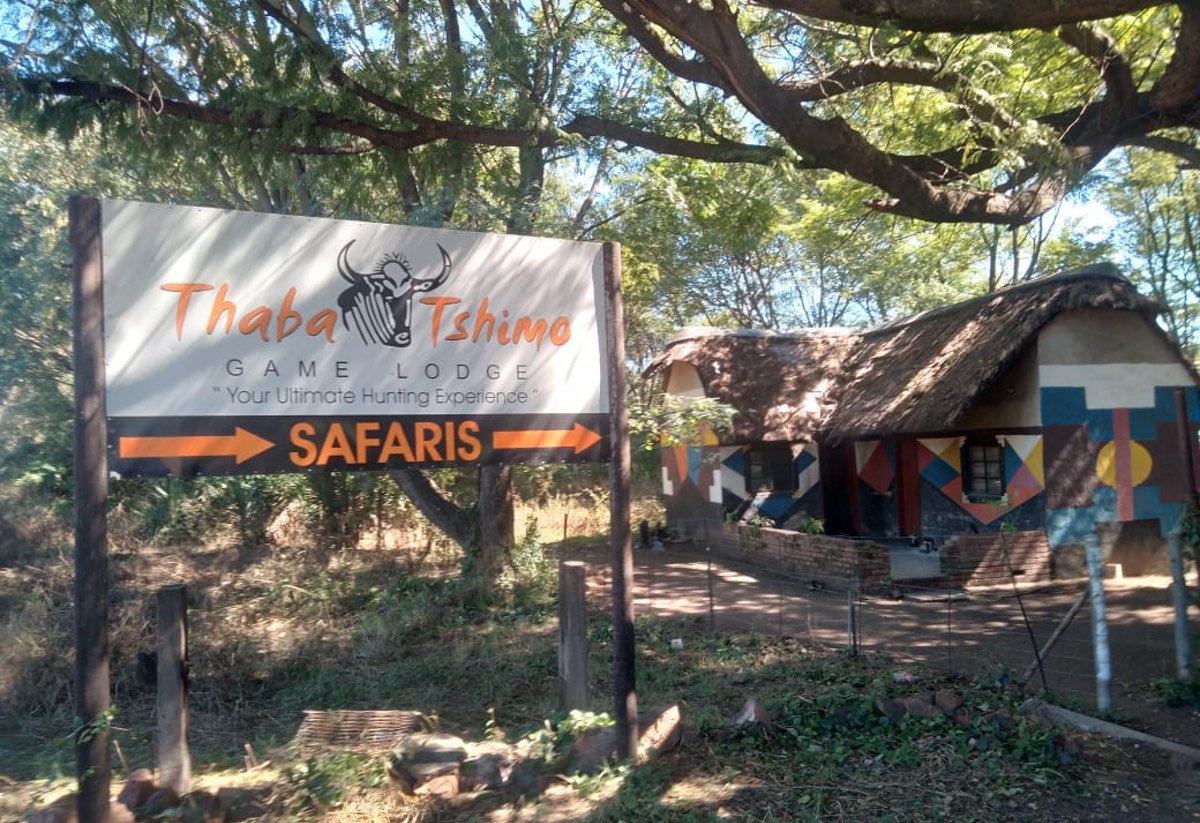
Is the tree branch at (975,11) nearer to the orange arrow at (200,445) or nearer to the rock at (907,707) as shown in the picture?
the rock at (907,707)

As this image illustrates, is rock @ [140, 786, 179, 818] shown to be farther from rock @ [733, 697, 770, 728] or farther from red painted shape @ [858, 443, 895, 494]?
red painted shape @ [858, 443, 895, 494]

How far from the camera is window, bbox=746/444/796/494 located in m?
17.5

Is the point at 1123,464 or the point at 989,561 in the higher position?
the point at 1123,464

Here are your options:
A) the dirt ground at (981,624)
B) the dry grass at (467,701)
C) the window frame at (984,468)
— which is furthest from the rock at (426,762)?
the window frame at (984,468)

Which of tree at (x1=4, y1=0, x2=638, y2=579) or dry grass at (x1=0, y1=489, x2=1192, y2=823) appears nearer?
dry grass at (x1=0, y1=489, x2=1192, y2=823)

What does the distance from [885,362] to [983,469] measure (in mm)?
2781

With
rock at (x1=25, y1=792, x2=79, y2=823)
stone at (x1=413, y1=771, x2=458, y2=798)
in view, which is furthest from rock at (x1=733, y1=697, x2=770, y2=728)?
rock at (x1=25, y1=792, x2=79, y2=823)

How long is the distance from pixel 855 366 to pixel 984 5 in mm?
10827

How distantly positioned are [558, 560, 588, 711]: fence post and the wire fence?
3100 millimetres

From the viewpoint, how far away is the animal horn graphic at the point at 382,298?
5.20 meters

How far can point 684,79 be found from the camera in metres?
10.2

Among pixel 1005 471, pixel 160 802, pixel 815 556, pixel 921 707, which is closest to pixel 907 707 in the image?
pixel 921 707

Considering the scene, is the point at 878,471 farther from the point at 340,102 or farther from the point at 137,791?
the point at 137,791

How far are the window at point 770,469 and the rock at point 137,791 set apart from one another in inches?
534
